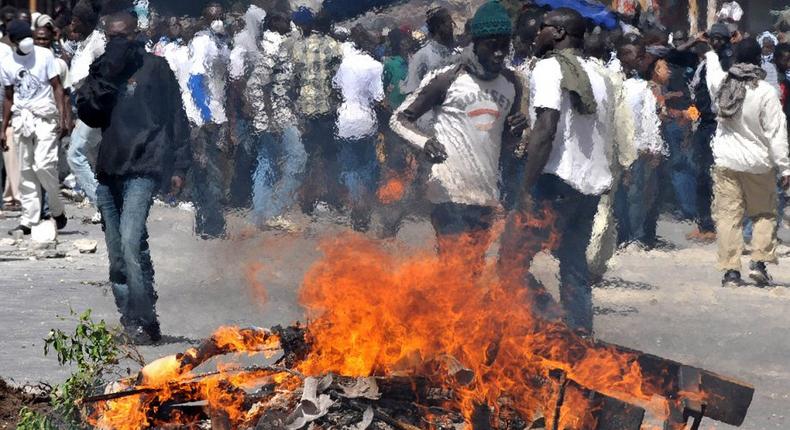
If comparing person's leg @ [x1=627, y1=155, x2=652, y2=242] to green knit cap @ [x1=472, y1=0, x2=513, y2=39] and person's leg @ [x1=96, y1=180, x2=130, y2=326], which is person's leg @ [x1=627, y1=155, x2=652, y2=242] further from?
person's leg @ [x1=96, y1=180, x2=130, y2=326]

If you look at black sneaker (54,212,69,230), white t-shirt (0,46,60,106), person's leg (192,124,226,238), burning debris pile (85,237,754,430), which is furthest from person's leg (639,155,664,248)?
burning debris pile (85,237,754,430)

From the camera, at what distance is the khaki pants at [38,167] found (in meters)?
13.0

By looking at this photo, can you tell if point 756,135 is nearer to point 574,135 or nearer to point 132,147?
point 574,135

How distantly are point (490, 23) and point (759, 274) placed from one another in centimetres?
498

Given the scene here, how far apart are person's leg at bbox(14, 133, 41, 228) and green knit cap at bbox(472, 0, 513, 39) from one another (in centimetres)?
666

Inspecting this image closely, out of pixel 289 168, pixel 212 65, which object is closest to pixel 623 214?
pixel 289 168

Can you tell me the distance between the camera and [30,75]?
42.2ft

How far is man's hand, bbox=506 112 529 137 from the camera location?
7812 mm

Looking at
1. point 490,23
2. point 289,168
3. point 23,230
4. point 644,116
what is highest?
point 490,23

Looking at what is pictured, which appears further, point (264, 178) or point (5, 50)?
point (264, 178)

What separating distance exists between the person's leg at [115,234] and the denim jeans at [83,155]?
3.68m

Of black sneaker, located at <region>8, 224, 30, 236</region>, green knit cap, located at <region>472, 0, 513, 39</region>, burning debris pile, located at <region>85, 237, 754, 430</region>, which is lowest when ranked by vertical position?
black sneaker, located at <region>8, 224, 30, 236</region>

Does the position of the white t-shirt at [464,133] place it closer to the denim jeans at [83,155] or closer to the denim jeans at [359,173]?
the denim jeans at [83,155]

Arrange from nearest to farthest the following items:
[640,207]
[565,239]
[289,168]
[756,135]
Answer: [565,239]
[756,135]
[640,207]
[289,168]
